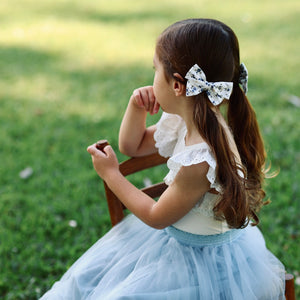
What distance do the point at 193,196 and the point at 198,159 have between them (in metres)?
0.14

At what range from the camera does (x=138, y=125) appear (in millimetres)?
1821

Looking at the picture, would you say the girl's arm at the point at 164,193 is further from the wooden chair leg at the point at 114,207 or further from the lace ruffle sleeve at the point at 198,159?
the wooden chair leg at the point at 114,207

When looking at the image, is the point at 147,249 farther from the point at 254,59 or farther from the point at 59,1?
the point at 59,1

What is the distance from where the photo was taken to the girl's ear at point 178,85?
1.44 metres

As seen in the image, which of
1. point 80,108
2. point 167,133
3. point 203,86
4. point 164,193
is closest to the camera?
point 203,86

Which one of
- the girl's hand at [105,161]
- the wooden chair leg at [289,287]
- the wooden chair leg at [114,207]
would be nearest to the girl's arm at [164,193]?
Result: the girl's hand at [105,161]

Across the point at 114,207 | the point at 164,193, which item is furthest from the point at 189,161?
the point at 114,207

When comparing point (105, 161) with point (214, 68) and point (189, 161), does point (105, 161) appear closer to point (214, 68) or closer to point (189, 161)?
point (189, 161)

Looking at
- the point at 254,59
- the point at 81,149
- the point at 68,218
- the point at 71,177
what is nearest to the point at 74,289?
the point at 68,218

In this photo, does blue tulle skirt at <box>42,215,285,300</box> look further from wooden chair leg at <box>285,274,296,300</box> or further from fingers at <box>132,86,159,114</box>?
fingers at <box>132,86,159,114</box>

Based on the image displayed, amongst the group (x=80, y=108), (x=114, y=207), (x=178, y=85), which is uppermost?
(x=178, y=85)

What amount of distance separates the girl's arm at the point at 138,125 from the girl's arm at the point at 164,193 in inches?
7.8

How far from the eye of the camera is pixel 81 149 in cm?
363

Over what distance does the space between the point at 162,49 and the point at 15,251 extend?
1.67 metres
